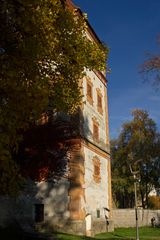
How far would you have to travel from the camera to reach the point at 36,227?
25.6 m

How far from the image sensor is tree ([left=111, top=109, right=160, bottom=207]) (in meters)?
51.9

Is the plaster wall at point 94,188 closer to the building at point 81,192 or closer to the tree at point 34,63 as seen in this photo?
the building at point 81,192

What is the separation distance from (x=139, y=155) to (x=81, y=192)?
27105mm

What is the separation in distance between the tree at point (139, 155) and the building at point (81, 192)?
19.7 meters

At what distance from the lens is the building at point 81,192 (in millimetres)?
25578

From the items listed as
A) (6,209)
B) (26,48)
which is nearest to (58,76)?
(26,48)

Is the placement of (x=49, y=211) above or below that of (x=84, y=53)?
below

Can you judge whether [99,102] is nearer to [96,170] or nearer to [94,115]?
[94,115]

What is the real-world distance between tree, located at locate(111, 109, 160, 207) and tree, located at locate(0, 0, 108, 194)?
39.5 metres

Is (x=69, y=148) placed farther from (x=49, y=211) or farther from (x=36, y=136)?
(x=49, y=211)

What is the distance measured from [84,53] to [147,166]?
41857mm

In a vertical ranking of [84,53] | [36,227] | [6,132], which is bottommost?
[36,227]

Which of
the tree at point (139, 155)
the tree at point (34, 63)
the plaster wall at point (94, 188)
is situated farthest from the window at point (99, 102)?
the tree at point (34, 63)

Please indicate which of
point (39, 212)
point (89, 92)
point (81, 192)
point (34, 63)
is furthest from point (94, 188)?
point (34, 63)
